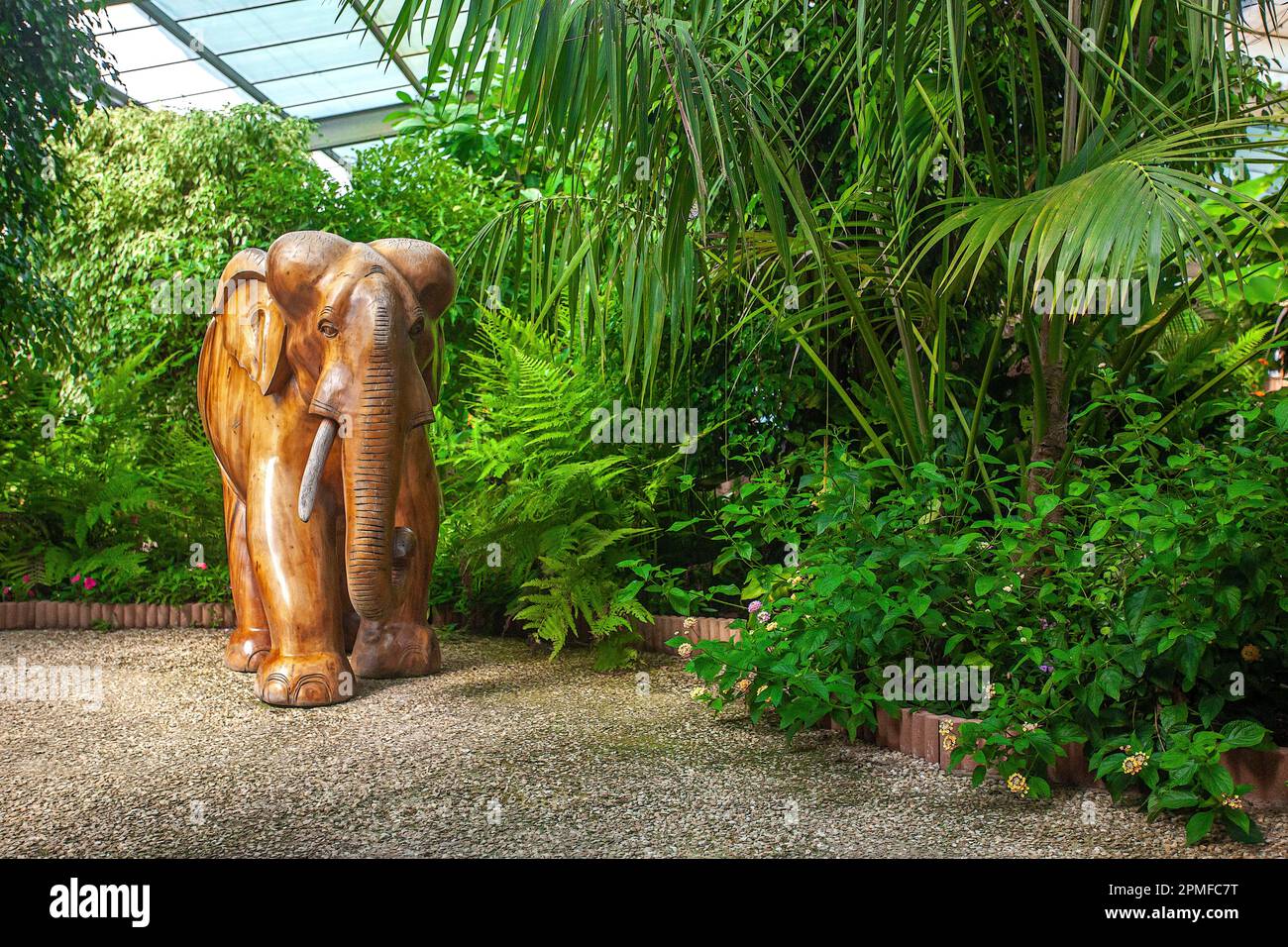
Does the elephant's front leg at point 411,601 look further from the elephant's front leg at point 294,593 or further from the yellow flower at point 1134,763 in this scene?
the yellow flower at point 1134,763

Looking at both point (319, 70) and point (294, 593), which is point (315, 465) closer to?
point (294, 593)

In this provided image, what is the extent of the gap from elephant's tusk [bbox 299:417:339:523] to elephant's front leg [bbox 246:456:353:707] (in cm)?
12

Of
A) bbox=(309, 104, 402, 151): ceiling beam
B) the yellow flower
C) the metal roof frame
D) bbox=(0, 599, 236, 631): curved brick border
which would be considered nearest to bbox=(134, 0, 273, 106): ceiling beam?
the metal roof frame

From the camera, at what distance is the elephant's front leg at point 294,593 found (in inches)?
146

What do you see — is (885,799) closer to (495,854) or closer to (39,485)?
(495,854)

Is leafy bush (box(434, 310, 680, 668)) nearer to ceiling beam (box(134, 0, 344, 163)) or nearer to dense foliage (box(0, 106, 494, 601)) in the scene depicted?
dense foliage (box(0, 106, 494, 601))

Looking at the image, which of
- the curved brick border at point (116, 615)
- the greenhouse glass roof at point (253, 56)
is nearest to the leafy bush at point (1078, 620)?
the curved brick border at point (116, 615)

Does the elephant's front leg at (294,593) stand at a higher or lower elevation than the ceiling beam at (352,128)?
lower

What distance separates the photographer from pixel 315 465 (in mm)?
3637

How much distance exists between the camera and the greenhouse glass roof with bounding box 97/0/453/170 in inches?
396

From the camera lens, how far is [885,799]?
2730 mm
